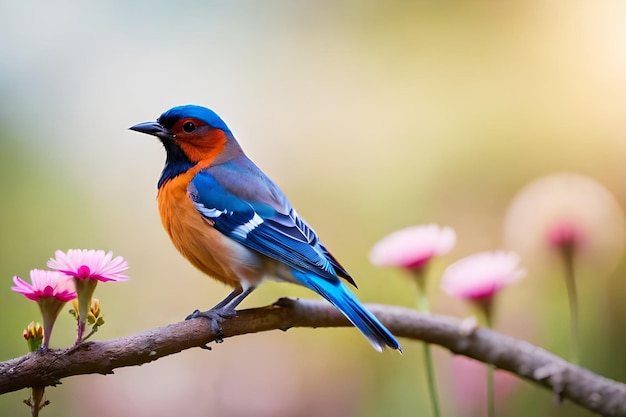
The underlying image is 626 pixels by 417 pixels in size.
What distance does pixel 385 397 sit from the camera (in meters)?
1.90

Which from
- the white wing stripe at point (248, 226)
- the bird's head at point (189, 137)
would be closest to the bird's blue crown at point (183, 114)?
the bird's head at point (189, 137)

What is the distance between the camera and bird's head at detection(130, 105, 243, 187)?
1.59m

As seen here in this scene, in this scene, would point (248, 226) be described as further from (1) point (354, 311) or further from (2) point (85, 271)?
(2) point (85, 271)

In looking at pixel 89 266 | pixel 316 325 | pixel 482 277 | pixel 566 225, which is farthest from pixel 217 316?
pixel 566 225

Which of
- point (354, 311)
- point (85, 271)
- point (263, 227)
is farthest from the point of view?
point (263, 227)

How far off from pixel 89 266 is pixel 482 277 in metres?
0.68

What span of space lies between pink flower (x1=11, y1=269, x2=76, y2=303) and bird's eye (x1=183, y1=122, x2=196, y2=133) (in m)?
0.65

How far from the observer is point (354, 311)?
125cm

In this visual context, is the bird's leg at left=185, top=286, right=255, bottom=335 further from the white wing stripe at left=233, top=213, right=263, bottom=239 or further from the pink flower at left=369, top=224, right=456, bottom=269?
the pink flower at left=369, top=224, right=456, bottom=269

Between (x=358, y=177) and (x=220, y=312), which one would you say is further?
(x=358, y=177)

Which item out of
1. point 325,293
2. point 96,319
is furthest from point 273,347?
point 96,319

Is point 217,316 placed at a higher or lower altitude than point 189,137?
lower

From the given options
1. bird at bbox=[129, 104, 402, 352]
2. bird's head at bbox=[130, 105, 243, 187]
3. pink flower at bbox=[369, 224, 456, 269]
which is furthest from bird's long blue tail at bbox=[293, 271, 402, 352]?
bird's head at bbox=[130, 105, 243, 187]

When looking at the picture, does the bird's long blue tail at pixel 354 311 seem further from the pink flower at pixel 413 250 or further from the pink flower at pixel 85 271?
the pink flower at pixel 85 271
